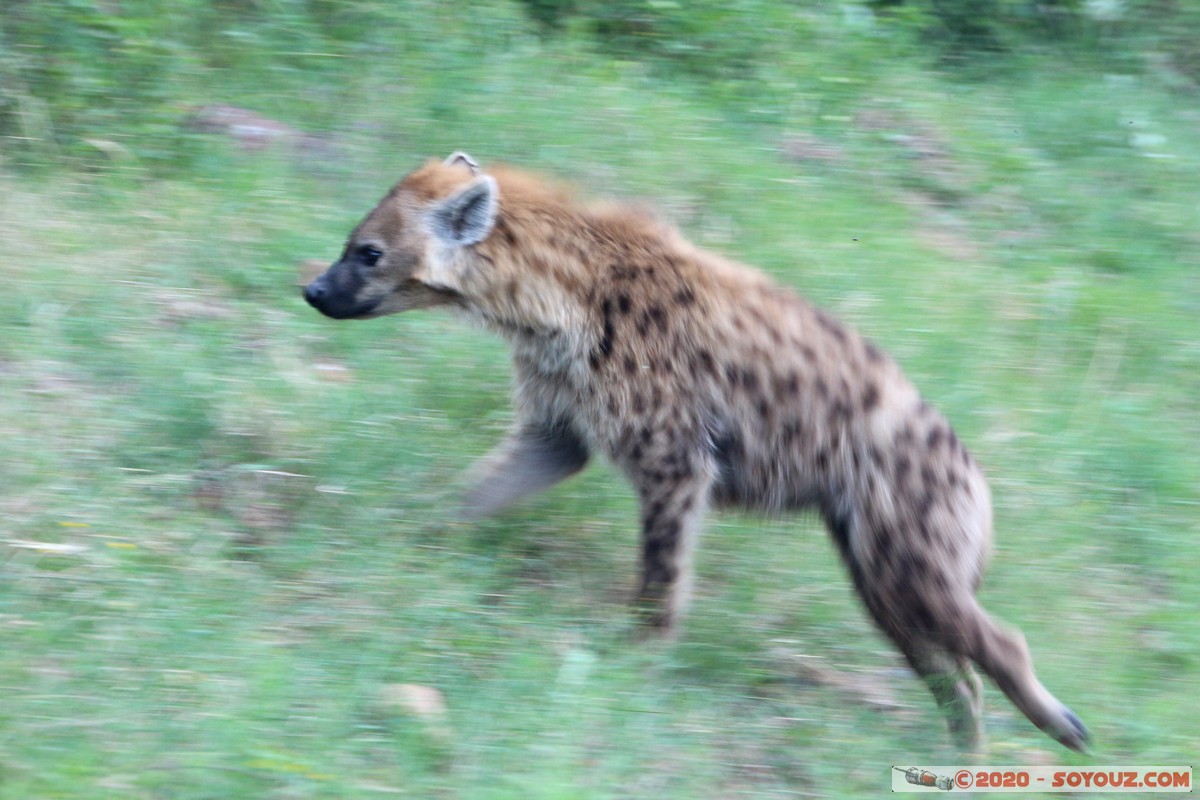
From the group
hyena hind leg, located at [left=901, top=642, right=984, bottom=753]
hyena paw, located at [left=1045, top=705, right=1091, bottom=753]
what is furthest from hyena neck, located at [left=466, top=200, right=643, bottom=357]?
hyena paw, located at [left=1045, top=705, right=1091, bottom=753]

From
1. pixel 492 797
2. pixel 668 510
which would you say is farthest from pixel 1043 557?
pixel 492 797

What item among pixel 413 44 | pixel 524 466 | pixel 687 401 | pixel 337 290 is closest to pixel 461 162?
pixel 337 290

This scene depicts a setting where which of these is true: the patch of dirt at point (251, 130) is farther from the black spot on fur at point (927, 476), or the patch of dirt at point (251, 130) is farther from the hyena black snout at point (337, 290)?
the black spot on fur at point (927, 476)

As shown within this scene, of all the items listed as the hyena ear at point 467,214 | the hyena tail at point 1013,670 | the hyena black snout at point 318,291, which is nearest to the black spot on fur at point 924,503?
the hyena tail at point 1013,670

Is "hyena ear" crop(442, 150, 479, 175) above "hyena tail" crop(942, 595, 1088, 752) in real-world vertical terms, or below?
above

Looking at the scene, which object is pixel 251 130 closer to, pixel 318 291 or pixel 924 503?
pixel 318 291

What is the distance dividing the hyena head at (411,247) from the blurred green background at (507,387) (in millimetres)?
442

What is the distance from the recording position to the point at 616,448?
12.0 ft

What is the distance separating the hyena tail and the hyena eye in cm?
182

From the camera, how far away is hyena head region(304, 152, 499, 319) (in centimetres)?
380

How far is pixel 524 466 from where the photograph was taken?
12.8ft

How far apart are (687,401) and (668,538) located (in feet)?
1.19

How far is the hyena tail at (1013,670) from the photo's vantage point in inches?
132

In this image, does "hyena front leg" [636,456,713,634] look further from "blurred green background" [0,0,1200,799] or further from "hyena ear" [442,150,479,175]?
"hyena ear" [442,150,479,175]
